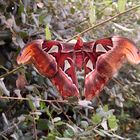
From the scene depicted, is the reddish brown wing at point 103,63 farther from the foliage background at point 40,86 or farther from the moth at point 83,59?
the foliage background at point 40,86

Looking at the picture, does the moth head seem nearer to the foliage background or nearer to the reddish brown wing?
the reddish brown wing

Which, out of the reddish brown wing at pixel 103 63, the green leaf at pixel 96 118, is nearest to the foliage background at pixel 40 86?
the green leaf at pixel 96 118

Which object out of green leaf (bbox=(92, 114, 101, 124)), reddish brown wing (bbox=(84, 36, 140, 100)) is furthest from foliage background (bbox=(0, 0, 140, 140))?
reddish brown wing (bbox=(84, 36, 140, 100))

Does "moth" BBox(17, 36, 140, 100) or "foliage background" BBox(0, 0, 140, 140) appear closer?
"moth" BBox(17, 36, 140, 100)

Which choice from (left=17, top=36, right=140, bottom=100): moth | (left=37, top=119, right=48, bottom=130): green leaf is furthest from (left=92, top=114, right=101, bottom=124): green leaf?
(left=17, top=36, right=140, bottom=100): moth

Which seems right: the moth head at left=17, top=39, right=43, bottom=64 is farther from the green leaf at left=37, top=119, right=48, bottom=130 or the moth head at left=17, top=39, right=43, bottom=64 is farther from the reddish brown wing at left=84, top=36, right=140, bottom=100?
the green leaf at left=37, top=119, right=48, bottom=130

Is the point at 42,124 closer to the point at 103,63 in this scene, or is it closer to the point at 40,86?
the point at 40,86

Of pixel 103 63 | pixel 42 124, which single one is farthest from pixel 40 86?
pixel 103 63

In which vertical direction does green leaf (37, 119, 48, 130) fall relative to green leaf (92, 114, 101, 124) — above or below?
below

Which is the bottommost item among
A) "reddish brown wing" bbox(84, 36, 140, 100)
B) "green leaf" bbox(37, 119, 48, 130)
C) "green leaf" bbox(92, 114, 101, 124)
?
"green leaf" bbox(37, 119, 48, 130)

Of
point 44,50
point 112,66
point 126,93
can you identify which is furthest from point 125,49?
point 126,93
